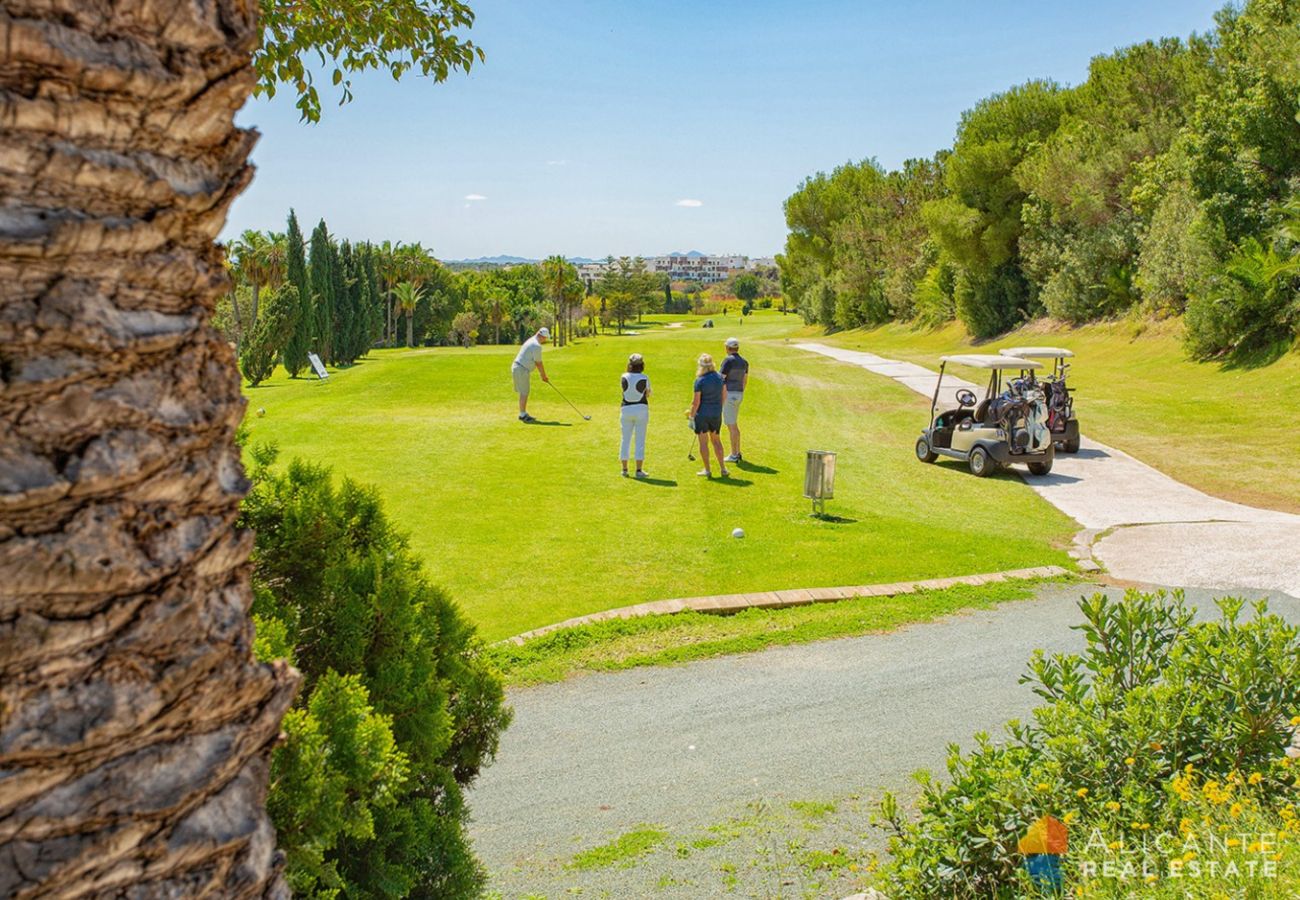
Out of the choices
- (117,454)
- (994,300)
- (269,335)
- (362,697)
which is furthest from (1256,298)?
(269,335)

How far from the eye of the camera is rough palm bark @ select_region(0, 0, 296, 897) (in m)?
1.45

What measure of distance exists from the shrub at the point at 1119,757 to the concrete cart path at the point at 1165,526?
638 centimetres

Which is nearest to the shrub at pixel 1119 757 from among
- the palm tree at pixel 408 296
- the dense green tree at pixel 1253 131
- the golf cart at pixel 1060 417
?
the golf cart at pixel 1060 417

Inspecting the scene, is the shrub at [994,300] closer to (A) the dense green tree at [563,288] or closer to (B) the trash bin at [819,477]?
(A) the dense green tree at [563,288]

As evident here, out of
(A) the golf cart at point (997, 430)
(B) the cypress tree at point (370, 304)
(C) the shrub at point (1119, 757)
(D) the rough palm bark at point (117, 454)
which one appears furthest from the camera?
(B) the cypress tree at point (370, 304)

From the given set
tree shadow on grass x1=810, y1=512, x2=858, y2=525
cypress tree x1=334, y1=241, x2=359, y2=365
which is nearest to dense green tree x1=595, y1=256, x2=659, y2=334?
cypress tree x1=334, y1=241, x2=359, y2=365

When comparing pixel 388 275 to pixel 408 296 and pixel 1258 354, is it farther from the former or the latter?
pixel 1258 354

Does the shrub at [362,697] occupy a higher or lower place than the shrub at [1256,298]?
lower

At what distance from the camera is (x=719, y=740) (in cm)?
599

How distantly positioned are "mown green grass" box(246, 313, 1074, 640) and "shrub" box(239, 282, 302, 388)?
931cm

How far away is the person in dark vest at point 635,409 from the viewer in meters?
13.9

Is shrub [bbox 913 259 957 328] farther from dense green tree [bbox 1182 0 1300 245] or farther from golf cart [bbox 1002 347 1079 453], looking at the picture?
golf cart [bbox 1002 347 1079 453]

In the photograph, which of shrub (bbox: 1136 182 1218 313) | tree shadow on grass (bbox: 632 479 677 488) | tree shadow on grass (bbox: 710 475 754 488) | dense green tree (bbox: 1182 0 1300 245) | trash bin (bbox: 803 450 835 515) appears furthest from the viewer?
shrub (bbox: 1136 182 1218 313)

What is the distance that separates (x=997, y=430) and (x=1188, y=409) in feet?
34.6
